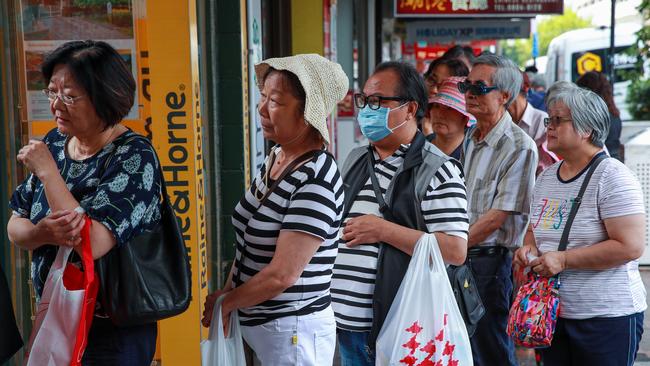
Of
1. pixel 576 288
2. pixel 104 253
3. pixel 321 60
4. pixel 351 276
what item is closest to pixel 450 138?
pixel 576 288

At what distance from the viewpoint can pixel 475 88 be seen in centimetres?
479

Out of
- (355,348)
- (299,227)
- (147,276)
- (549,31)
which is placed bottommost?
(355,348)

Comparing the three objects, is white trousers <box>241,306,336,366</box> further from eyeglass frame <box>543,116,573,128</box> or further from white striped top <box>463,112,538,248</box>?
white striped top <box>463,112,538,248</box>

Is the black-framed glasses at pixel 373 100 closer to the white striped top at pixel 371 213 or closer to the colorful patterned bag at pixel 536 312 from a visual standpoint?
the white striped top at pixel 371 213

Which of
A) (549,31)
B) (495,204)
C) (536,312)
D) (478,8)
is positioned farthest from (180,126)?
(549,31)

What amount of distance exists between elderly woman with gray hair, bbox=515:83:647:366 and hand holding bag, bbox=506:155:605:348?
2 cm

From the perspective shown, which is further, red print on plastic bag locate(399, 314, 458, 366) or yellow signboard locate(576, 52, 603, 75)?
yellow signboard locate(576, 52, 603, 75)

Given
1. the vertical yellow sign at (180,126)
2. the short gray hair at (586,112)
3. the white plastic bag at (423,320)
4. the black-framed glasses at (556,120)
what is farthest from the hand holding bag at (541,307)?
the vertical yellow sign at (180,126)

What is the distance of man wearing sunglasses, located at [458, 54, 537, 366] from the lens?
456 centimetres

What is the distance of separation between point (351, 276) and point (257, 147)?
2.55 metres

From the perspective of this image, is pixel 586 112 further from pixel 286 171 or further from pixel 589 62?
pixel 589 62

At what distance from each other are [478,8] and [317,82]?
10.4 metres

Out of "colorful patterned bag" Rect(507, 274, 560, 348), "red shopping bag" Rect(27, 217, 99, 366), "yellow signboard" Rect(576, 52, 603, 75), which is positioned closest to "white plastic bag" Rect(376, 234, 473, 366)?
"colorful patterned bag" Rect(507, 274, 560, 348)

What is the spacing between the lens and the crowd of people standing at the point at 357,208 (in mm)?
2797
